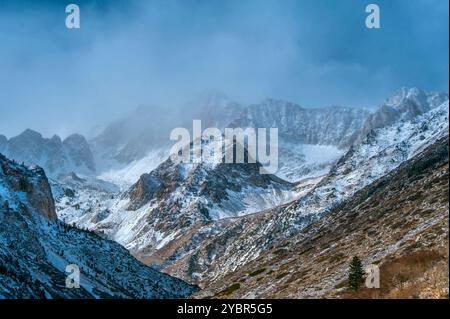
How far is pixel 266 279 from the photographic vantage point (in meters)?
170

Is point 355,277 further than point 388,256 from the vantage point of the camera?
No

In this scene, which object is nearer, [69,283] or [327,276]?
[327,276]

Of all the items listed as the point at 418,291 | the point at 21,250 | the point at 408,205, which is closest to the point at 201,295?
the point at 21,250

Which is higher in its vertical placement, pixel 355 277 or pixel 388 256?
pixel 388 256

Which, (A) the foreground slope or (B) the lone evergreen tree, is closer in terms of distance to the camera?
(A) the foreground slope

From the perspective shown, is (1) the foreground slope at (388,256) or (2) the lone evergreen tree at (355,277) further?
(2) the lone evergreen tree at (355,277)
